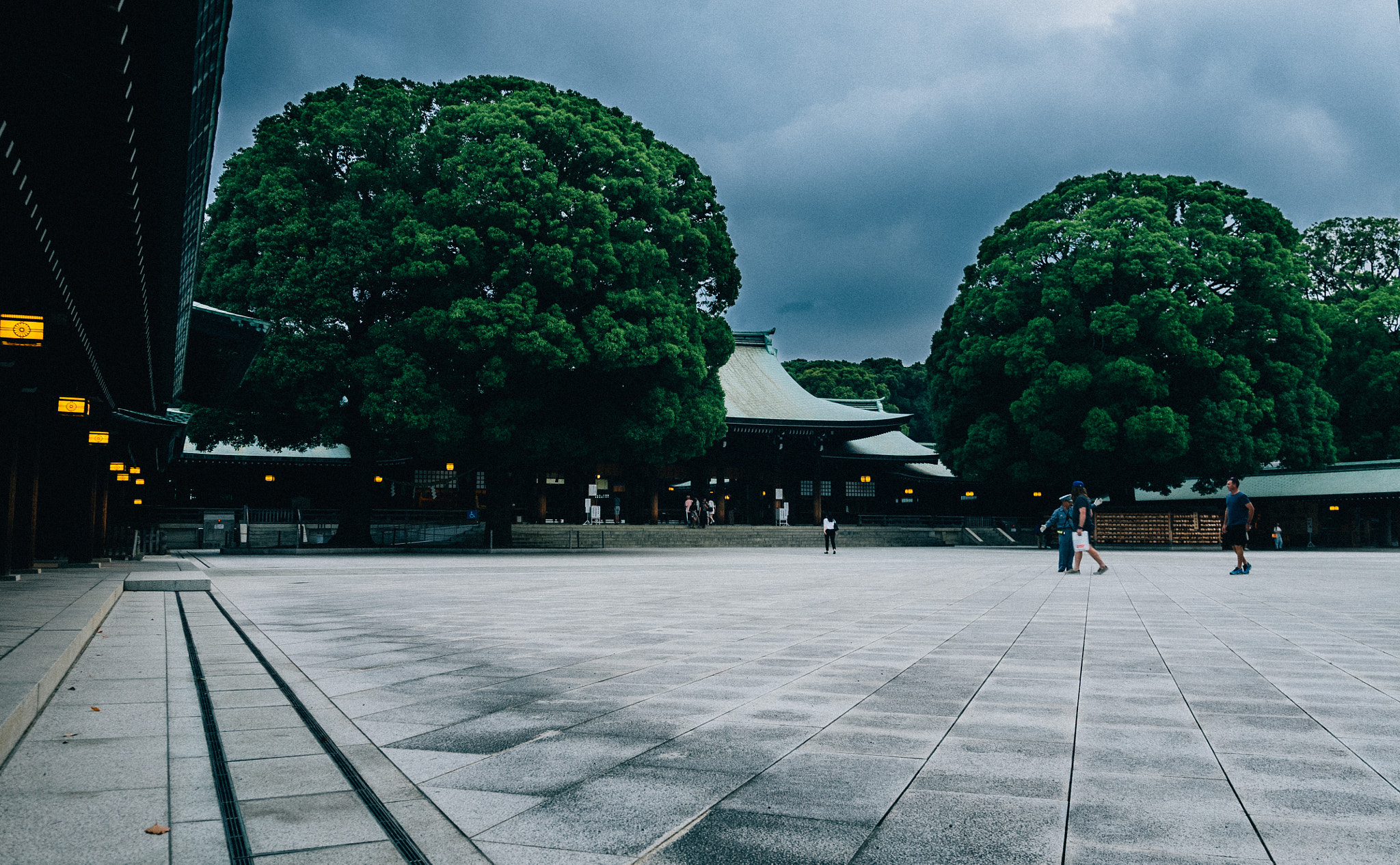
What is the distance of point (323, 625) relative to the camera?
7871 millimetres

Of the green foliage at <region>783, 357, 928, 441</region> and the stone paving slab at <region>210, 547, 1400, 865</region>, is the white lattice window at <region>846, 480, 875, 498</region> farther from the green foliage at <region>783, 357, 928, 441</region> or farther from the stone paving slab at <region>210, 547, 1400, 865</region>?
the stone paving slab at <region>210, 547, 1400, 865</region>

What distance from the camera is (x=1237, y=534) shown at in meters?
15.4

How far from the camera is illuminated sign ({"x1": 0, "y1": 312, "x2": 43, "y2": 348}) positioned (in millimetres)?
7496

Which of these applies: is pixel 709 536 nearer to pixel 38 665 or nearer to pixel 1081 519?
pixel 1081 519

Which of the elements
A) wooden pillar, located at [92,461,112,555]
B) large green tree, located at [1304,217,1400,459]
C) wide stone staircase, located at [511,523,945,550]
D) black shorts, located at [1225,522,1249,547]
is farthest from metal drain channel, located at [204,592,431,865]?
large green tree, located at [1304,217,1400,459]

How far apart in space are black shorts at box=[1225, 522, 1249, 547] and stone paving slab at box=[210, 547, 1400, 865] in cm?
590

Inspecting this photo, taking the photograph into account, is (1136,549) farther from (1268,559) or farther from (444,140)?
(444,140)

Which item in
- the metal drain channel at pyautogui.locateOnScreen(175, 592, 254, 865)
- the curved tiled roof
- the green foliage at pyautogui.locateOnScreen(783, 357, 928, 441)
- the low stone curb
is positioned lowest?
the metal drain channel at pyautogui.locateOnScreen(175, 592, 254, 865)

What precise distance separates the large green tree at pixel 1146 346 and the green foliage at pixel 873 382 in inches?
1125

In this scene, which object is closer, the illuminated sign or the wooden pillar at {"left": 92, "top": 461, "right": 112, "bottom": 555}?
the illuminated sign

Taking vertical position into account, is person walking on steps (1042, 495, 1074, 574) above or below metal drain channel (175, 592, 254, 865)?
above

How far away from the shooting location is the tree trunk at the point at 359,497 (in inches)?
1005

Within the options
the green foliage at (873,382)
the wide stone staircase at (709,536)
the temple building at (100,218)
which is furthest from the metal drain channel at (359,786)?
the green foliage at (873,382)

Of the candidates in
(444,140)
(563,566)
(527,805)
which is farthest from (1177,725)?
(444,140)
